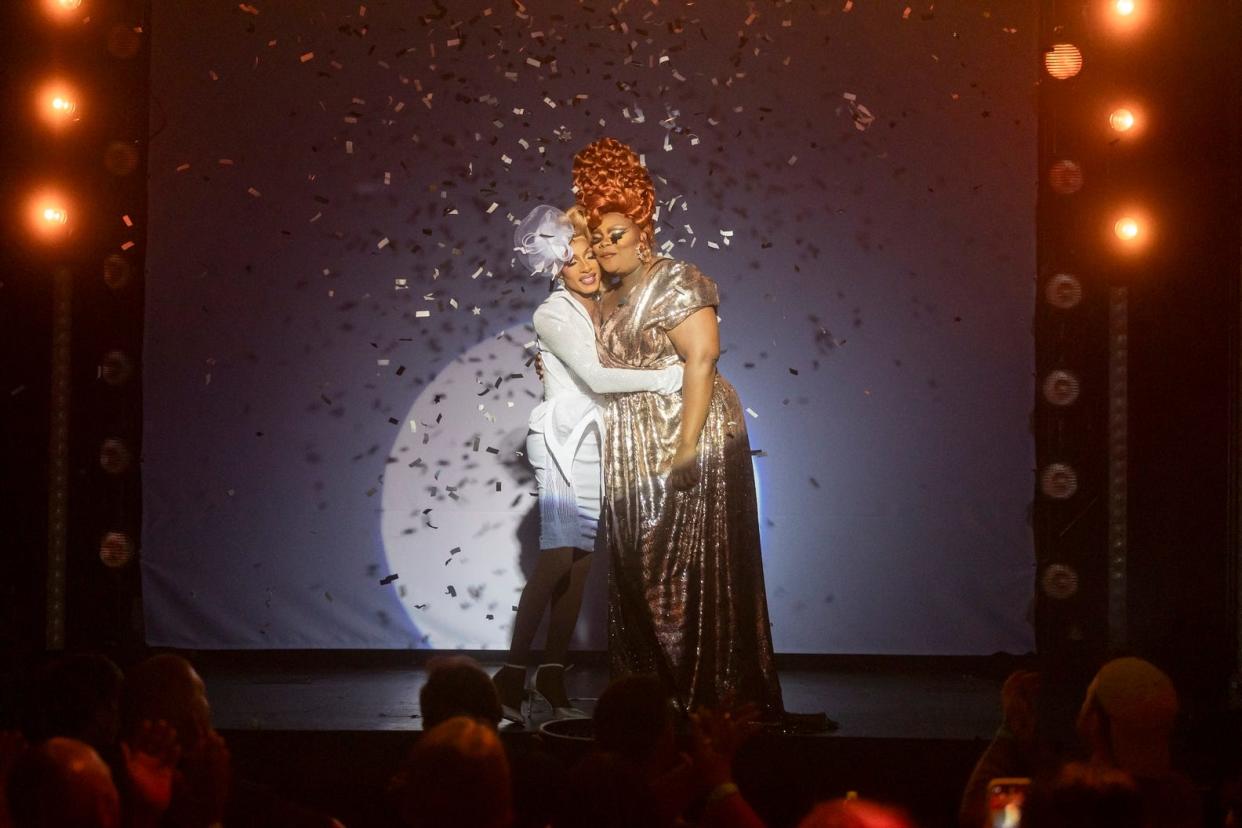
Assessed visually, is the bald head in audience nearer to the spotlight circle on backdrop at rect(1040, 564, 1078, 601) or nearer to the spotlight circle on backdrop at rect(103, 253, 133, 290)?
the spotlight circle on backdrop at rect(103, 253, 133, 290)

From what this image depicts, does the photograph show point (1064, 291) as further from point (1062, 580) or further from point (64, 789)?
point (64, 789)

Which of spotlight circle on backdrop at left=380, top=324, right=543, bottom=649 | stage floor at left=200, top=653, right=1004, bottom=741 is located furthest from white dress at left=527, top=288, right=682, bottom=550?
spotlight circle on backdrop at left=380, top=324, right=543, bottom=649

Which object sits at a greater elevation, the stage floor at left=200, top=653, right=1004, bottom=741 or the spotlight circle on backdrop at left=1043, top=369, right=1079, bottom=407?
the spotlight circle on backdrop at left=1043, top=369, right=1079, bottom=407

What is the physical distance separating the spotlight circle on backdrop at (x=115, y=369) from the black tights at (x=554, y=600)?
1.93 meters

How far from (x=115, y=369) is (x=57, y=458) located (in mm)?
364

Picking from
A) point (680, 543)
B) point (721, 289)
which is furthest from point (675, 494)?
point (721, 289)

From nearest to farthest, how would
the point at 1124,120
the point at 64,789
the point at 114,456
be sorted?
the point at 64,789 → the point at 1124,120 → the point at 114,456

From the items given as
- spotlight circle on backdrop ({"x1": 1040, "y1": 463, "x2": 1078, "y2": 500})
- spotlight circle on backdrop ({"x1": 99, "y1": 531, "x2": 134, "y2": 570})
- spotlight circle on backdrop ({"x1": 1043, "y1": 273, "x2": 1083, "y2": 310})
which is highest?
spotlight circle on backdrop ({"x1": 1043, "y1": 273, "x2": 1083, "y2": 310})

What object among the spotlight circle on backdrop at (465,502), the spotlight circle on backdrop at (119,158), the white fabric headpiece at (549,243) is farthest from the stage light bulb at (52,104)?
the white fabric headpiece at (549,243)

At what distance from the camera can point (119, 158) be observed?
520cm

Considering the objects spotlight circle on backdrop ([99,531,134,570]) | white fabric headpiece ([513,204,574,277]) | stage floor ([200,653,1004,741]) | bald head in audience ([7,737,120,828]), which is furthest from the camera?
spotlight circle on backdrop ([99,531,134,570])

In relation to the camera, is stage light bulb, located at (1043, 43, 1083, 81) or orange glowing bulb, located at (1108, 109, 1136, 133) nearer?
orange glowing bulb, located at (1108, 109, 1136, 133)

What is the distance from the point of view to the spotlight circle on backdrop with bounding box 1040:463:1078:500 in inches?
199

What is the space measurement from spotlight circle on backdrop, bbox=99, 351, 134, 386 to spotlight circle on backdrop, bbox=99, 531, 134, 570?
53 cm
